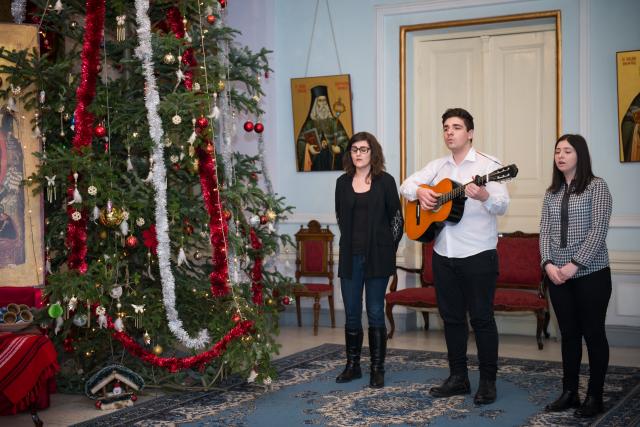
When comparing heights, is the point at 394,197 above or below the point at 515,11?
below

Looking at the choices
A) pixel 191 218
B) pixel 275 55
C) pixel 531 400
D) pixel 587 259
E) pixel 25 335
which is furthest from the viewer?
pixel 275 55

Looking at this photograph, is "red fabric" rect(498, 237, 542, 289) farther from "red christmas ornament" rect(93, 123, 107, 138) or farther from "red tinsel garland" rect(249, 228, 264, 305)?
"red christmas ornament" rect(93, 123, 107, 138)

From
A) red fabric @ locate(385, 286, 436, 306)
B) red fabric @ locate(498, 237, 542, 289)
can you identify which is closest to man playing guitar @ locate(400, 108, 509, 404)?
red fabric @ locate(385, 286, 436, 306)

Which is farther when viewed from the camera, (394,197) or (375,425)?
(394,197)

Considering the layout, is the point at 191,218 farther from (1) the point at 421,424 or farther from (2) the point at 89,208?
(1) the point at 421,424

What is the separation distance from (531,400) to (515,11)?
430cm

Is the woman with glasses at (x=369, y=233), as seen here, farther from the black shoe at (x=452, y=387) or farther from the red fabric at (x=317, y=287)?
the red fabric at (x=317, y=287)

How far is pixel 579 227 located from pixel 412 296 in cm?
339

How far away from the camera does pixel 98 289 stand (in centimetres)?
547

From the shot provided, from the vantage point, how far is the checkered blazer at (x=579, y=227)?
4711mm

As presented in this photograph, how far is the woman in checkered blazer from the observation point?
186 inches

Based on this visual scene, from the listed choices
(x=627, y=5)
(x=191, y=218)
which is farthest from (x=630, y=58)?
(x=191, y=218)

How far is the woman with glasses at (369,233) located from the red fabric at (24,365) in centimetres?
193

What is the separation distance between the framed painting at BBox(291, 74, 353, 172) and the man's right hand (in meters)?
3.62
